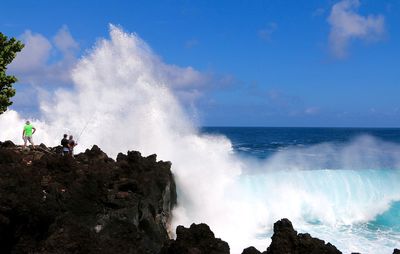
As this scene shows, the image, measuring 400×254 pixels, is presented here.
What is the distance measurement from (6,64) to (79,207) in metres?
10.7

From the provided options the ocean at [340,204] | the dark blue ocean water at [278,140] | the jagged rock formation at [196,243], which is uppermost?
the dark blue ocean water at [278,140]

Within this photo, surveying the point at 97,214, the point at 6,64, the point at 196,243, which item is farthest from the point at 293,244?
the point at 6,64

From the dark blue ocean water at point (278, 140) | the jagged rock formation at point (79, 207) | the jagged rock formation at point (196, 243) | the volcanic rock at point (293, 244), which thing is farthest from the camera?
the dark blue ocean water at point (278, 140)

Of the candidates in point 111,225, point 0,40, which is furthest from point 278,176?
point 111,225

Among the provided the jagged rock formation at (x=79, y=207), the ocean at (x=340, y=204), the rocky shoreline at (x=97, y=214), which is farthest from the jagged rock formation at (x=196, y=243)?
the ocean at (x=340, y=204)

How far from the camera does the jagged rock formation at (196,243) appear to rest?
867 centimetres

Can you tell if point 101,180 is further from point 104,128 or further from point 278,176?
point 104,128

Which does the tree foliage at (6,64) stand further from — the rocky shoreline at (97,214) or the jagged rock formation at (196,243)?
the jagged rock formation at (196,243)

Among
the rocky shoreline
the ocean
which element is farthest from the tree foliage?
the ocean

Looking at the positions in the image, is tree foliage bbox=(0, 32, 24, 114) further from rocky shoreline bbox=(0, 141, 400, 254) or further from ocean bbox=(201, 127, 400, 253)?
ocean bbox=(201, 127, 400, 253)

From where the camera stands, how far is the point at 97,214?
11.1 metres

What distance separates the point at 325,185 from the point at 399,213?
17.4 feet

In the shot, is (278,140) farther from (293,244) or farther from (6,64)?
(293,244)

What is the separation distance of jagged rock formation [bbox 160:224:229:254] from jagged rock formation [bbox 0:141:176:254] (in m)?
0.64
